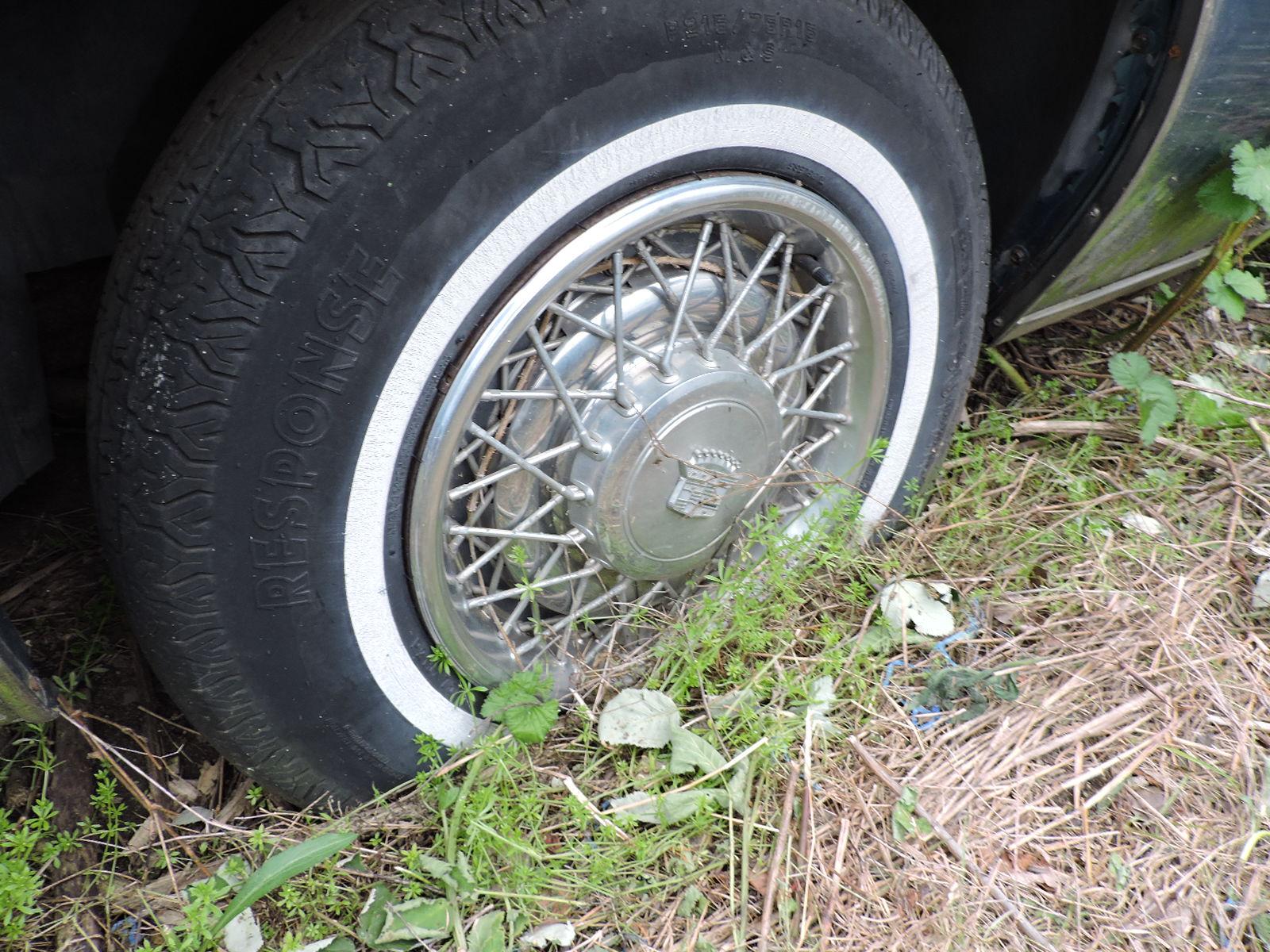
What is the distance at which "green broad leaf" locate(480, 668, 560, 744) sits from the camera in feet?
4.70

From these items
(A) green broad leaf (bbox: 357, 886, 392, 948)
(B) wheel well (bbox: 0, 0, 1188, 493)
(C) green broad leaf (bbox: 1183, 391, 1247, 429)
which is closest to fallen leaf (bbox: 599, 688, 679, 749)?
(A) green broad leaf (bbox: 357, 886, 392, 948)

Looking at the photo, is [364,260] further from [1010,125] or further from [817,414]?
[1010,125]

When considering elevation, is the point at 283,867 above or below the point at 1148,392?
above

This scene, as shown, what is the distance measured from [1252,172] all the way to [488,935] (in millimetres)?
1688

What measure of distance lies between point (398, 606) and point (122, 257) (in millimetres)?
554

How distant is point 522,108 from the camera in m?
1.09

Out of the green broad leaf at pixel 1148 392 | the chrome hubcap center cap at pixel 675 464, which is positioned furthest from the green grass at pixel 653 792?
the green broad leaf at pixel 1148 392

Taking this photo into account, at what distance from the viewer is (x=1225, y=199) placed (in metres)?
1.68

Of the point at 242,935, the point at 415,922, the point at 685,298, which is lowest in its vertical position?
the point at 415,922

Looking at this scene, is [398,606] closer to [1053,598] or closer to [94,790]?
[94,790]

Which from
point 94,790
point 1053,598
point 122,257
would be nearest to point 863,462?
point 1053,598

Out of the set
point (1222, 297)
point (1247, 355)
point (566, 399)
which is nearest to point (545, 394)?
point (566, 399)

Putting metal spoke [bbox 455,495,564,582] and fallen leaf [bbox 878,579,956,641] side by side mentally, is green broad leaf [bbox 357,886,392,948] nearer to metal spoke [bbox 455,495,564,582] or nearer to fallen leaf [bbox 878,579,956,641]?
metal spoke [bbox 455,495,564,582]

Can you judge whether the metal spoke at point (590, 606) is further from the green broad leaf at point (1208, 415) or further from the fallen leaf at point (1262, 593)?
the green broad leaf at point (1208, 415)
